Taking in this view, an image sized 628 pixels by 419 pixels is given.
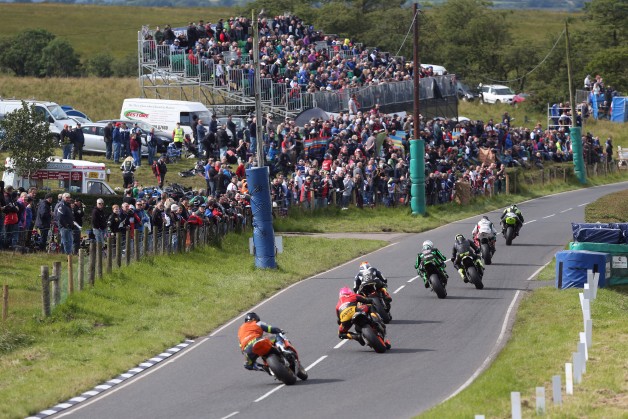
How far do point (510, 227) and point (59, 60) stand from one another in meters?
56.0

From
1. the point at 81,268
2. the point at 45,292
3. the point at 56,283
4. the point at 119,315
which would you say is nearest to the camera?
the point at 45,292

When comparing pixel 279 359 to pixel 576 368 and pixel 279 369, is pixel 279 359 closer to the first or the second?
pixel 279 369

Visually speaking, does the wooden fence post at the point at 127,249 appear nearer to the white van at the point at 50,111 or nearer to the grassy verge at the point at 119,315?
the grassy verge at the point at 119,315

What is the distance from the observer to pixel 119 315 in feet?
86.5

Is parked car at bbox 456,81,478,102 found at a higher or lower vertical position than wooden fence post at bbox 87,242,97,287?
higher

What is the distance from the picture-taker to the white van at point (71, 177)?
3834cm

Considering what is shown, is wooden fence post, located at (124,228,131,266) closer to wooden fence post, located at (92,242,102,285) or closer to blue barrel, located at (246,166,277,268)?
wooden fence post, located at (92,242,102,285)

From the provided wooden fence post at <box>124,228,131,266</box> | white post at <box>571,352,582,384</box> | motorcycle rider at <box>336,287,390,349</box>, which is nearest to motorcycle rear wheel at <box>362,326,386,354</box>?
motorcycle rider at <box>336,287,390,349</box>

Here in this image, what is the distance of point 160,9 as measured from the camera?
144 m

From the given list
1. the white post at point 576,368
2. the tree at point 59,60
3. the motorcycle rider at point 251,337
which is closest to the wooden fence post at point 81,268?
the motorcycle rider at point 251,337

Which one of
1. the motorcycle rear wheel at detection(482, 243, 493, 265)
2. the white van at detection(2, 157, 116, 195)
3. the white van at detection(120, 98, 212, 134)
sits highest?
the white van at detection(120, 98, 212, 134)

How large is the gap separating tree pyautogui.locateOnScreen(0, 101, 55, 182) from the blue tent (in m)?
47.7

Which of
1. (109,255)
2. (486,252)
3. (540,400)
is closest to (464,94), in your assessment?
(486,252)

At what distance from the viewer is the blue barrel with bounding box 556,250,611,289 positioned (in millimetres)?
29312
